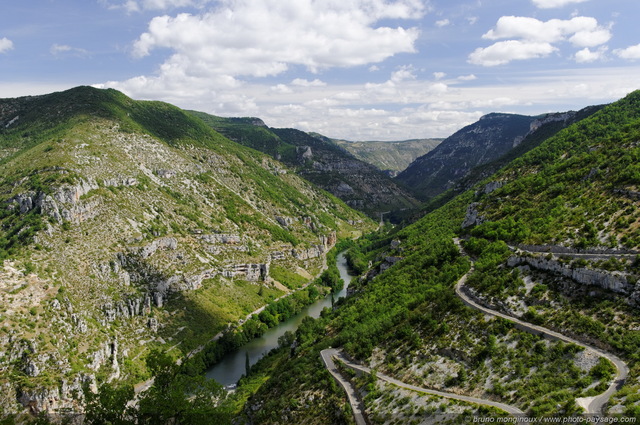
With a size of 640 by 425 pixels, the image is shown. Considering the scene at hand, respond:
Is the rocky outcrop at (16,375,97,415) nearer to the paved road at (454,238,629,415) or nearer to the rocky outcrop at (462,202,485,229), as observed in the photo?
the paved road at (454,238,629,415)

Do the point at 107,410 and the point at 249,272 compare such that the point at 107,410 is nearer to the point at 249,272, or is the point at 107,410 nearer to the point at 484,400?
the point at 484,400

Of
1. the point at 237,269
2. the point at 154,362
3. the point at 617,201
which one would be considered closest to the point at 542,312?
the point at 617,201

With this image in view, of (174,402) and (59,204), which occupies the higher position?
(59,204)

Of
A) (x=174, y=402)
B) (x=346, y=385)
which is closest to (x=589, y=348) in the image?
(x=346, y=385)

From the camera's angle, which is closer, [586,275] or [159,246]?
[586,275]

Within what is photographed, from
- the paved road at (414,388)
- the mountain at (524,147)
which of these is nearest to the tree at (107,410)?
the paved road at (414,388)

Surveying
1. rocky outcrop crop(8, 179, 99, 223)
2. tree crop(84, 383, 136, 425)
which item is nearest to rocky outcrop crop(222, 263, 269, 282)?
rocky outcrop crop(8, 179, 99, 223)

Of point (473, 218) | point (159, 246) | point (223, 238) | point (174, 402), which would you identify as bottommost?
point (223, 238)

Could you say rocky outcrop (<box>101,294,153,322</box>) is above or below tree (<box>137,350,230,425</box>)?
below
